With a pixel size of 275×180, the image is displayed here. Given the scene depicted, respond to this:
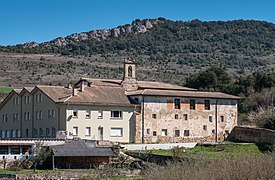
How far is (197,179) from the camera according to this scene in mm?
23719

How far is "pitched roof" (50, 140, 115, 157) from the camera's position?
43.5 m

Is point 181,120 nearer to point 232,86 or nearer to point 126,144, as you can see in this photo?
point 126,144

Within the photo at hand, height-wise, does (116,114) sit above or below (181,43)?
below

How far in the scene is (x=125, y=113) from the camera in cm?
5331

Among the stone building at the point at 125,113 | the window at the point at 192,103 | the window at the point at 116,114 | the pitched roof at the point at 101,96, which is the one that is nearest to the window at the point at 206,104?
the stone building at the point at 125,113

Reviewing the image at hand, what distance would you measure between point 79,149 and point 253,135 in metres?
17.6

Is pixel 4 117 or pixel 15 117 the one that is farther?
pixel 4 117

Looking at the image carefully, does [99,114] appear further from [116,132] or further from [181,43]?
[181,43]

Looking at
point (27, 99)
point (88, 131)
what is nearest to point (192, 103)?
point (88, 131)

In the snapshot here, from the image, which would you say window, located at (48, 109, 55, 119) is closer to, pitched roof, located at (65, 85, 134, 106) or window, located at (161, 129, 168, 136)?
pitched roof, located at (65, 85, 134, 106)

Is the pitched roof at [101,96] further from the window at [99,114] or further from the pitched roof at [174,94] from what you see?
the pitched roof at [174,94]

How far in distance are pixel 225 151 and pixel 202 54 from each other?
97973mm

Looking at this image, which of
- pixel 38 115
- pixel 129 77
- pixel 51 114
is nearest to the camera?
pixel 51 114

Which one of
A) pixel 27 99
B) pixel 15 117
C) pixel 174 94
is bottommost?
pixel 15 117
